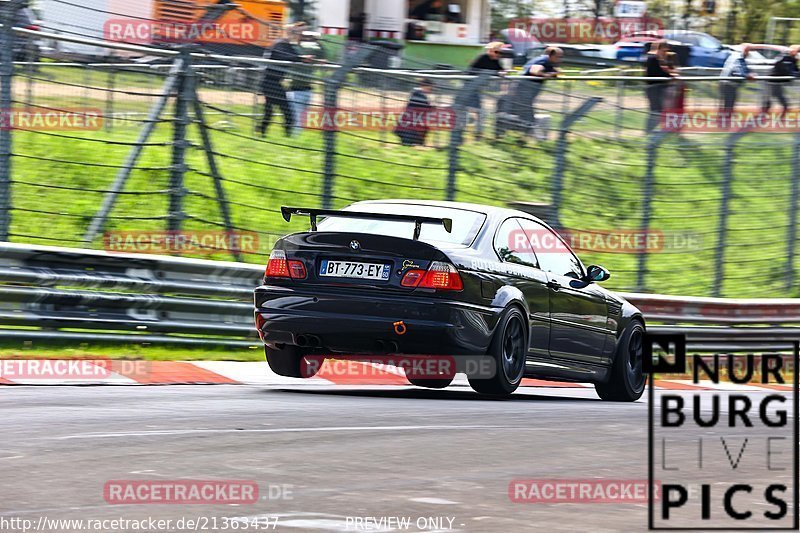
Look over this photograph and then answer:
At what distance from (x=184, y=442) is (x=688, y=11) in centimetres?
4802

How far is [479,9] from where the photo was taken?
30.8 m

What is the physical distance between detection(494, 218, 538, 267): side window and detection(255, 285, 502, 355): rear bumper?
0.57 m

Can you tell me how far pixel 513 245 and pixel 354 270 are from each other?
135 cm

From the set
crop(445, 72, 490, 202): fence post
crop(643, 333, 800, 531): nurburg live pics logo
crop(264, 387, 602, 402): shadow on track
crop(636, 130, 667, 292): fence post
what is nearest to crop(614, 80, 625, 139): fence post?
crop(636, 130, 667, 292): fence post

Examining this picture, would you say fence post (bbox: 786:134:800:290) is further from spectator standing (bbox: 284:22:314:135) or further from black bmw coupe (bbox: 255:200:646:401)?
black bmw coupe (bbox: 255:200:646:401)

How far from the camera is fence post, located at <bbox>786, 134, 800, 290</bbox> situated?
17.7m

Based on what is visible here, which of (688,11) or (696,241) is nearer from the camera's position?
(696,241)

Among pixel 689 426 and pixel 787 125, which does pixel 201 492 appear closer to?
pixel 689 426

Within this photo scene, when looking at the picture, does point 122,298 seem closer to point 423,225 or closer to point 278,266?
point 278,266

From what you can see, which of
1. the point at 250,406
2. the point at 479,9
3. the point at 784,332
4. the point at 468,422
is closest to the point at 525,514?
the point at 468,422

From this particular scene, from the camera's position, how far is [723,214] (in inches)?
692

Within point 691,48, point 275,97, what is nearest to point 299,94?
point 275,97

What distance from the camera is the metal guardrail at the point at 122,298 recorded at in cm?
1128

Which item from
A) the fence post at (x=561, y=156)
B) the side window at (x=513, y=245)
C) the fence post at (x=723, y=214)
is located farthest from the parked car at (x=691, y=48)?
the side window at (x=513, y=245)
